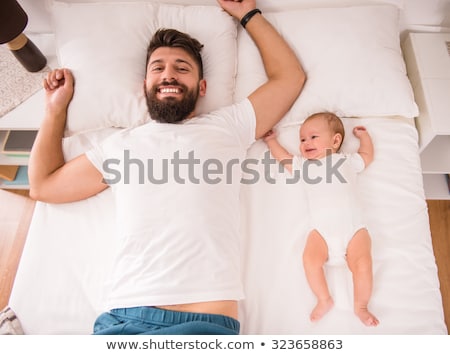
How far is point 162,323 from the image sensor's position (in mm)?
1074

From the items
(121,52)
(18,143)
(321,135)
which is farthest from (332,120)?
(18,143)

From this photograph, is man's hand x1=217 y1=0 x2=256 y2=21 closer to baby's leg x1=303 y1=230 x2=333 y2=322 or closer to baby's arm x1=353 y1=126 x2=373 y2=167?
baby's arm x1=353 y1=126 x2=373 y2=167

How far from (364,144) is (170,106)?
726mm

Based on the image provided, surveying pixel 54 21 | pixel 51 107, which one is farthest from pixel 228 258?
pixel 54 21

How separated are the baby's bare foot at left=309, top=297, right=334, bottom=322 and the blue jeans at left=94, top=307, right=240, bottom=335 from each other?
245mm

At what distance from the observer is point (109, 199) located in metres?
1.38

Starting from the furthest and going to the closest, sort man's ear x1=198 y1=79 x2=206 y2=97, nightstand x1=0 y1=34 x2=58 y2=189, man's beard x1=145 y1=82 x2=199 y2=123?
nightstand x1=0 y1=34 x2=58 y2=189, man's ear x1=198 y1=79 x2=206 y2=97, man's beard x1=145 y1=82 x2=199 y2=123

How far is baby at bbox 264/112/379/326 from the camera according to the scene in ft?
3.87

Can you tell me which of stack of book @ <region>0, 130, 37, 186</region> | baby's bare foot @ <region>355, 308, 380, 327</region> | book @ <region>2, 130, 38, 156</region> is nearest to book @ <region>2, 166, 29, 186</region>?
stack of book @ <region>0, 130, 37, 186</region>

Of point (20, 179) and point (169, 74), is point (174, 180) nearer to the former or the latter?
point (169, 74)

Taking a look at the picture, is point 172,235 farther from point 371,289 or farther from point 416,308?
point 416,308

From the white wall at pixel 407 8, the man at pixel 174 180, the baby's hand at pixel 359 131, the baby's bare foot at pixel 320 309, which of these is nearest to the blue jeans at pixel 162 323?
the man at pixel 174 180
